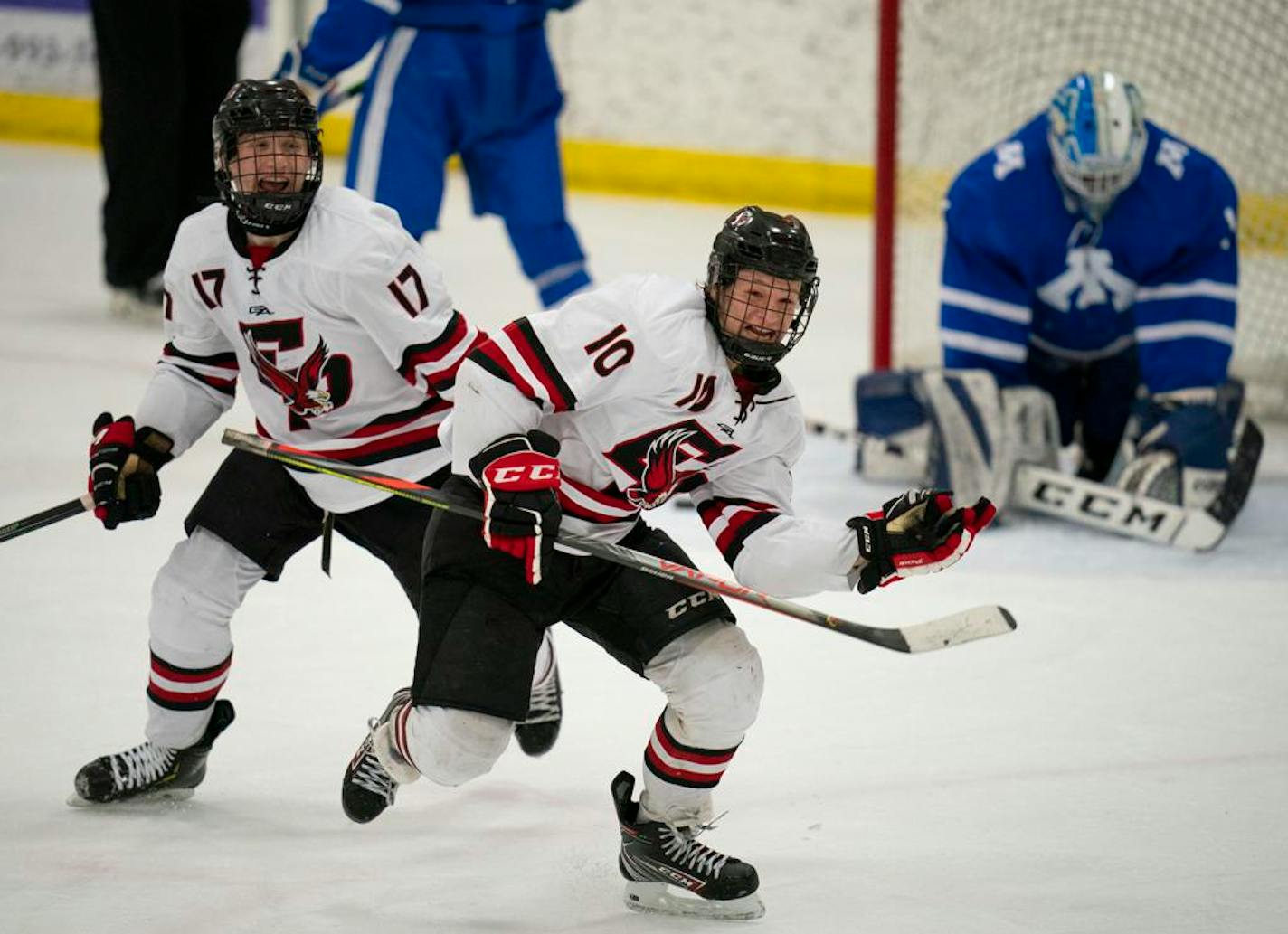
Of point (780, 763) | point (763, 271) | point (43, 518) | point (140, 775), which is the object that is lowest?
point (780, 763)

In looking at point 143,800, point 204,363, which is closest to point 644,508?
point 204,363

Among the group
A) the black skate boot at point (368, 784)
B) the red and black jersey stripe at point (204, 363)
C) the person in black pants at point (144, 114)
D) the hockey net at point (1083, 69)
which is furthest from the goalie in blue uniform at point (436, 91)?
the black skate boot at point (368, 784)

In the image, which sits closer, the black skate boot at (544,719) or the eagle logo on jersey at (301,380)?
the eagle logo on jersey at (301,380)

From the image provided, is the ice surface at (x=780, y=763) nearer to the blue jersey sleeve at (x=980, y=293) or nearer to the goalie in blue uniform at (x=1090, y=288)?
the goalie in blue uniform at (x=1090, y=288)

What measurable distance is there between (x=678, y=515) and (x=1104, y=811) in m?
1.61

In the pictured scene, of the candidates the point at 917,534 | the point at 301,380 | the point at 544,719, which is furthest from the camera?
the point at 544,719

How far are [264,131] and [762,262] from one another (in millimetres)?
637

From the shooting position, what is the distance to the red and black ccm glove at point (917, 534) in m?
2.10

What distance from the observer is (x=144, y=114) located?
17.6 ft

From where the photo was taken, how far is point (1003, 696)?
2945 millimetres

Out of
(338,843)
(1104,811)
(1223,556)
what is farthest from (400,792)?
(1223,556)

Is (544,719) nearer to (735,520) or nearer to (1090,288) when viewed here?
(735,520)

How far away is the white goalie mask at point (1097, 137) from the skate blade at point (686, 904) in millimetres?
2047

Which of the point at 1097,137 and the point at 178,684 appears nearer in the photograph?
the point at 178,684
